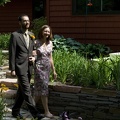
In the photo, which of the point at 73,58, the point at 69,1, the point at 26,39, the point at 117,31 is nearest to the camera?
the point at 26,39

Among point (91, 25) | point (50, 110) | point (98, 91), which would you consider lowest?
point (50, 110)

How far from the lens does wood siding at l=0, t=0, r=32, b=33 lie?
20.8 metres

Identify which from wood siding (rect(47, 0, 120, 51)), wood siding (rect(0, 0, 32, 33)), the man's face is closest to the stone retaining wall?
the man's face

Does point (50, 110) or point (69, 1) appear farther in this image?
point (69, 1)

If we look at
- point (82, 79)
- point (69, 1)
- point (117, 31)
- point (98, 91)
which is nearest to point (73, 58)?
point (82, 79)

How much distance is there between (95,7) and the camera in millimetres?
13055

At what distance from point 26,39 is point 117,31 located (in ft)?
21.1

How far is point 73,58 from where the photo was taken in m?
8.91

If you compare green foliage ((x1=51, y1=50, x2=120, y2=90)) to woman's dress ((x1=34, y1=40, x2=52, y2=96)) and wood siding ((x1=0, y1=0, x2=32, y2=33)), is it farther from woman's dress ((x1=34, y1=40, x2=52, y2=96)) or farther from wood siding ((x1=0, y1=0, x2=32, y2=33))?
wood siding ((x1=0, y1=0, x2=32, y2=33))

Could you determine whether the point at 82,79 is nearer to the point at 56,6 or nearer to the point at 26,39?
the point at 26,39

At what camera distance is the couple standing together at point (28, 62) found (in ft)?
21.4

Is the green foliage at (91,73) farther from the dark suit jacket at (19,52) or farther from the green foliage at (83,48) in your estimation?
the green foliage at (83,48)

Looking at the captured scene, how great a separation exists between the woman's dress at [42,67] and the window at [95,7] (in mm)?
6086

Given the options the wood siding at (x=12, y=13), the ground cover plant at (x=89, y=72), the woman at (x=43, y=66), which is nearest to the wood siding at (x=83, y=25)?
the ground cover plant at (x=89, y=72)
